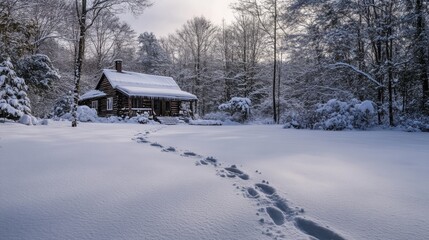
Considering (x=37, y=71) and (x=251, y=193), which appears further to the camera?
(x=37, y=71)

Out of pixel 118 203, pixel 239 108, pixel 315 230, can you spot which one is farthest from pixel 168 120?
pixel 315 230

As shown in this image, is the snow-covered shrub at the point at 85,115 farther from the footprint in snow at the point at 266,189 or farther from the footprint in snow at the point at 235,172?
the footprint in snow at the point at 266,189

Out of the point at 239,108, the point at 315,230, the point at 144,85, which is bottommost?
the point at 315,230

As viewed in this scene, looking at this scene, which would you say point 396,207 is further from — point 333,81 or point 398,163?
point 333,81

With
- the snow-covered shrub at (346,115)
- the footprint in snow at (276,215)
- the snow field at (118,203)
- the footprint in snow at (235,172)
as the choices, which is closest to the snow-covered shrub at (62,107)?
the snow-covered shrub at (346,115)

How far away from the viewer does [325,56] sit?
1669 centimetres

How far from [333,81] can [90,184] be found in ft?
53.0

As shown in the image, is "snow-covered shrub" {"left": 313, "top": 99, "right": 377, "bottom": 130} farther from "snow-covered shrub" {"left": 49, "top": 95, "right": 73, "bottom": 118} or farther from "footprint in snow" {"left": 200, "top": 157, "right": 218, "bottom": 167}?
"snow-covered shrub" {"left": 49, "top": 95, "right": 73, "bottom": 118}

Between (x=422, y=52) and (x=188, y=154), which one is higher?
(x=422, y=52)

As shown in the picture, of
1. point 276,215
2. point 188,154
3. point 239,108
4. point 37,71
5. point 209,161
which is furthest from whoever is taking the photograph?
point 239,108

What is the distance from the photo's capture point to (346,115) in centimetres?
1173

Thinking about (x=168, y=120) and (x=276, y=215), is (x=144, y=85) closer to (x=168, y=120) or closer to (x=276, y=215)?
(x=168, y=120)

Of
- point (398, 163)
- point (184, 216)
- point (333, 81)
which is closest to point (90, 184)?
point (184, 216)

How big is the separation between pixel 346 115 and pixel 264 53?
17432 mm
